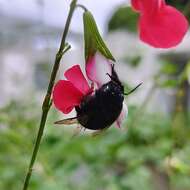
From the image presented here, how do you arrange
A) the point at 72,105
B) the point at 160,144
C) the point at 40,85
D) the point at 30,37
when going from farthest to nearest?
the point at 30,37, the point at 40,85, the point at 160,144, the point at 72,105

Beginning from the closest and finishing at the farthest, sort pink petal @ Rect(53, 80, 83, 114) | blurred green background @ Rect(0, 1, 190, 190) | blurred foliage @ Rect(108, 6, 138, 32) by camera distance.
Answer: pink petal @ Rect(53, 80, 83, 114)
blurred green background @ Rect(0, 1, 190, 190)
blurred foliage @ Rect(108, 6, 138, 32)

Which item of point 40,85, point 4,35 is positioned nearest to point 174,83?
point 40,85

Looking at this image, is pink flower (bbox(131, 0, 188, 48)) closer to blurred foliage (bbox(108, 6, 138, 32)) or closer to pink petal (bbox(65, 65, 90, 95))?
pink petal (bbox(65, 65, 90, 95))

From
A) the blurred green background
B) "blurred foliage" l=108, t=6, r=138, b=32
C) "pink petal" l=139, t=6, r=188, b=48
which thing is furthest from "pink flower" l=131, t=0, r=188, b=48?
"blurred foliage" l=108, t=6, r=138, b=32

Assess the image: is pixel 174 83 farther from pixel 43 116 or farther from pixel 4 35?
pixel 4 35

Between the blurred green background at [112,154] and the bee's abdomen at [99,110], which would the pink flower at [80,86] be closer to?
the bee's abdomen at [99,110]

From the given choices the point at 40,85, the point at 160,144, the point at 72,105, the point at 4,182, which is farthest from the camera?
the point at 40,85

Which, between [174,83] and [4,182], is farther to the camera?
[4,182]
